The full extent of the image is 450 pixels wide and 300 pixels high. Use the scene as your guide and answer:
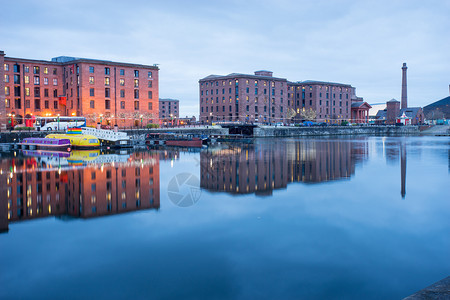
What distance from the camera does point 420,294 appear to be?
815 cm

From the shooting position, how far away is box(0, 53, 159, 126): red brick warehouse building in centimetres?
8069

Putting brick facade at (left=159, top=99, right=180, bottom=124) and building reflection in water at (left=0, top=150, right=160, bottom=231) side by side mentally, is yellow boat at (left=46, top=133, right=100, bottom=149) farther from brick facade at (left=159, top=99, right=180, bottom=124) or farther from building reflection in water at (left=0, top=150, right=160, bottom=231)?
brick facade at (left=159, top=99, right=180, bottom=124)

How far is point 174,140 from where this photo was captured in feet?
228

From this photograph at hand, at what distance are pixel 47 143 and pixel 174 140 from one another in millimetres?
22364

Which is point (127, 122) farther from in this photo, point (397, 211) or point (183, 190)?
point (397, 211)

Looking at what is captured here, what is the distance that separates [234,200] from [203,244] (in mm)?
7699

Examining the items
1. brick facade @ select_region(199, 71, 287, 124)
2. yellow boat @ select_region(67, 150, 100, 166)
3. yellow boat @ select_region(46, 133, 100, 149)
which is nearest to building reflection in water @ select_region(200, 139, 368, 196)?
yellow boat @ select_region(67, 150, 100, 166)

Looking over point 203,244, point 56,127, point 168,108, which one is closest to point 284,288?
point 203,244

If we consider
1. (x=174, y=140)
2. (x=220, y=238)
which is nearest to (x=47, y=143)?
(x=174, y=140)

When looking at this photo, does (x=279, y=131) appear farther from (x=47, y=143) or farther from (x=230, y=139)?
(x=47, y=143)

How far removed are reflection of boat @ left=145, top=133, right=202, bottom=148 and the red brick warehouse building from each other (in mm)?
15576

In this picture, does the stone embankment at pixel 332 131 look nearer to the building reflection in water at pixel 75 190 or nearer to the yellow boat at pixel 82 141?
the yellow boat at pixel 82 141

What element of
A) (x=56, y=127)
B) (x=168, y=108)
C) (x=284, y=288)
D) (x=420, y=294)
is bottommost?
(x=284, y=288)

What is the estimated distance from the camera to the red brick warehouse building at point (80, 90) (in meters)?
80.7
